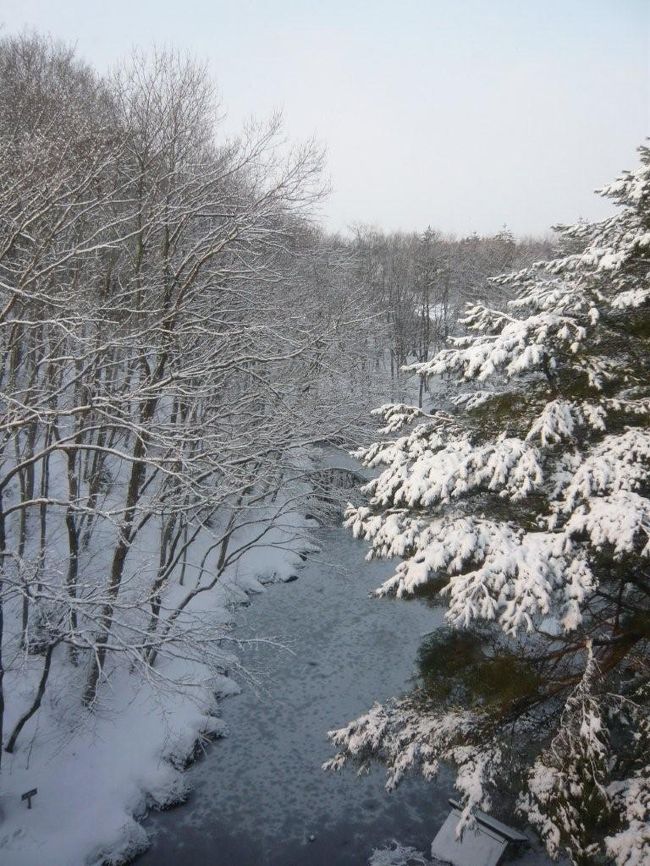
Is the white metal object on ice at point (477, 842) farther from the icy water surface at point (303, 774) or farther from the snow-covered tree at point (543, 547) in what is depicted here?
the snow-covered tree at point (543, 547)

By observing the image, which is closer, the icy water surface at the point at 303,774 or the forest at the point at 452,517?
the forest at the point at 452,517

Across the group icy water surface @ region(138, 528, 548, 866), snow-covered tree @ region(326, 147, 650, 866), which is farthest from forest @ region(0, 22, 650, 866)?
icy water surface @ region(138, 528, 548, 866)

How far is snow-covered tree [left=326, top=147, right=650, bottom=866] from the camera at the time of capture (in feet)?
14.9

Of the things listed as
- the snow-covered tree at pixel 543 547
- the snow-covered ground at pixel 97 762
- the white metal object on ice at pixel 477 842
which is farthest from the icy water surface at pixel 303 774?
the snow-covered tree at pixel 543 547

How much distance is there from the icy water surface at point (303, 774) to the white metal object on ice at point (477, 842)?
22.8 inches

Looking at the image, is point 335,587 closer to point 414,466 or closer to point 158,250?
point 158,250

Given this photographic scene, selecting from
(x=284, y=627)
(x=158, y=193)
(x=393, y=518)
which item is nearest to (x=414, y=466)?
(x=393, y=518)

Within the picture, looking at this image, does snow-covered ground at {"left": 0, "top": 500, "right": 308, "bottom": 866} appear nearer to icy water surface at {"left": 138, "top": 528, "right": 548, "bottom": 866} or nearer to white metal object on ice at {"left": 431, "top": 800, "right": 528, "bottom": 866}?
icy water surface at {"left": 138, "top": 528, "right": 548, "bottom": 866}

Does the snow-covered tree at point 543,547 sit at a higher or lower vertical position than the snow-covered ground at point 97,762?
higher

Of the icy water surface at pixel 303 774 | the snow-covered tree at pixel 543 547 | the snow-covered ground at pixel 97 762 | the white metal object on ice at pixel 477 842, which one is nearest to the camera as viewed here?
the snow-covered tree at pixel 543 547

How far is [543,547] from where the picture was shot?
183 inches

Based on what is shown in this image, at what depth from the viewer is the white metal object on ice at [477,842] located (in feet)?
25.4

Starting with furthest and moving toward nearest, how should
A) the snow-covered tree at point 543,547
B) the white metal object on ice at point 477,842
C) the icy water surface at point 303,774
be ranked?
1. the icy water surface at point 303,774
2. the white metal object on ice at point 477,842
3. the snow-covered tree at point 543,547

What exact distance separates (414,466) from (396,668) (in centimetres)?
946
